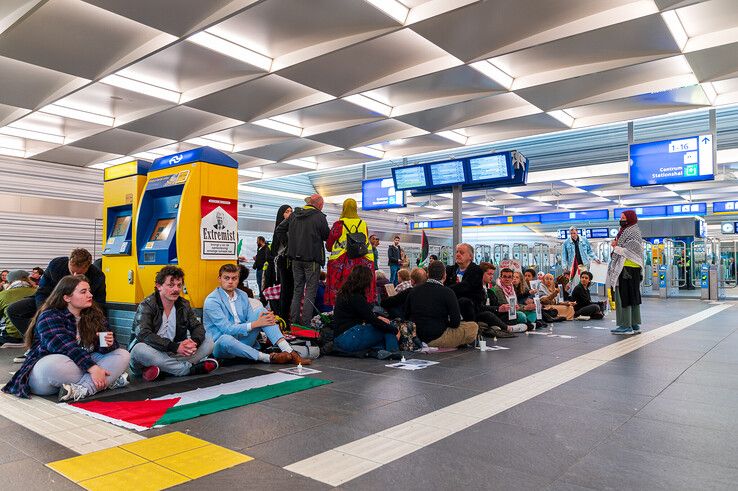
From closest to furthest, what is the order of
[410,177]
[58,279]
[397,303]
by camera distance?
[58,279], [397,303], [410,177]

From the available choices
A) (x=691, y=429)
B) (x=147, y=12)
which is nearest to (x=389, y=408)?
(x=691, y=429)

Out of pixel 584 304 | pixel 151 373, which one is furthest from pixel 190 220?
pixel 584 304

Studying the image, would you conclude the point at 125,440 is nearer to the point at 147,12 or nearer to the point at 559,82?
the point at 147,12

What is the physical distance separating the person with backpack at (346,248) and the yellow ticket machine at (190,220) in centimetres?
138

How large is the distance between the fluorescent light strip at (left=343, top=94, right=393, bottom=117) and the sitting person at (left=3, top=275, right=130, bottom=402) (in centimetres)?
564

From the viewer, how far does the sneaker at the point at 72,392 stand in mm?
3637

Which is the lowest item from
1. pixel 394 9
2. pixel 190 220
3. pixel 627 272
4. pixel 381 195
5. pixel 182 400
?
pixel 182 400

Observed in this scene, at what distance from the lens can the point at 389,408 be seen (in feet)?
11.4

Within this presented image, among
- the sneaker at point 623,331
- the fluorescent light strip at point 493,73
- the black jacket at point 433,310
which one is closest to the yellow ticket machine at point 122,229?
the black jacket at point 433,310

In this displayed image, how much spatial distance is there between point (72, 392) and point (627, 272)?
6962 millimetres

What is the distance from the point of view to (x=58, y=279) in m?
5.20

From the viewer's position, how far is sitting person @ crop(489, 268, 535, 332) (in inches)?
298

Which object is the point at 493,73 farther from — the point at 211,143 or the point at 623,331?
the point at 211,143

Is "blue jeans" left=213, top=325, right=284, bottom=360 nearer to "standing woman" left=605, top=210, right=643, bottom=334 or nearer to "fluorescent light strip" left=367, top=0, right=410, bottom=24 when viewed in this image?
"fluorescent light strip" left=367, top=0, right=410, bottom=24
